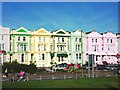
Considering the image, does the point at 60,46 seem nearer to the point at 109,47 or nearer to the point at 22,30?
the point at 22,30

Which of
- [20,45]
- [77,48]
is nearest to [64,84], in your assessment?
[20,45]

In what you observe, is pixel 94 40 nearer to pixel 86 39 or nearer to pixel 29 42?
pixel 86 39

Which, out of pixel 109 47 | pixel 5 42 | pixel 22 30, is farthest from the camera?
pixel 109 47

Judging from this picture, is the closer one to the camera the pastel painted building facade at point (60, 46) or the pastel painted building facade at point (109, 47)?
the pastel painted building facade at point (60, 46)

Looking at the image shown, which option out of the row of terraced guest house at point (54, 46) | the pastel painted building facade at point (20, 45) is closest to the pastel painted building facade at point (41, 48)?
the row of terraced guest house at point (54, 46)

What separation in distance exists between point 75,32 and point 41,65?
1116 centimetres

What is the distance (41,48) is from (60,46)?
177 inches

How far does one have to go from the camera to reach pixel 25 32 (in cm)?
6022

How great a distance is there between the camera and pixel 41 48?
202 ft

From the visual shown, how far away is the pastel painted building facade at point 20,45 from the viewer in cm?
5932

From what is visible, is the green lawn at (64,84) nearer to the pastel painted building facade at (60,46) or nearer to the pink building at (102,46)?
the pastel painted building facade at (60,46)

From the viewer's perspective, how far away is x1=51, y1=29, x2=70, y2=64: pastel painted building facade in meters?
62.3

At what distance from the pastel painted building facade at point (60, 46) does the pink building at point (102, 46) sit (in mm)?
5648

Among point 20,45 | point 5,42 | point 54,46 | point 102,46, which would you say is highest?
point 5,42
